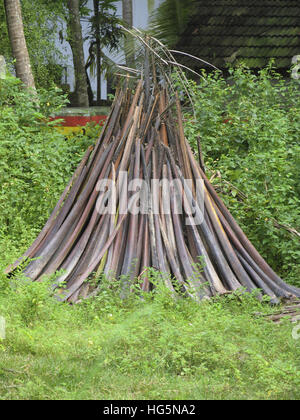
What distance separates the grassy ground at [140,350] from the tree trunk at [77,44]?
964cm

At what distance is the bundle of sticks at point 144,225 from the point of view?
4.82 metres

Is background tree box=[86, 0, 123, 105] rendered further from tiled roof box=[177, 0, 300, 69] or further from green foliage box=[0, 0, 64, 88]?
tiled roof box=[177, 0, 300, 69]

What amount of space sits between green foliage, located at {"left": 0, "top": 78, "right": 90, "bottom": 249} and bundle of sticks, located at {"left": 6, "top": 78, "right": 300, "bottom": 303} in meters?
0.88

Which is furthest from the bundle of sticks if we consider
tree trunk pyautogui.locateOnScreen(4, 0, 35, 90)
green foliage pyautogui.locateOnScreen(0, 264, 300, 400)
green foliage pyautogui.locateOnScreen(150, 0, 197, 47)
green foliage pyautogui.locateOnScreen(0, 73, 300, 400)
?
green foliage pyautogui.locateOnScreen(150, 0, 197, 47)

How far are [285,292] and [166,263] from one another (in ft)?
3.11

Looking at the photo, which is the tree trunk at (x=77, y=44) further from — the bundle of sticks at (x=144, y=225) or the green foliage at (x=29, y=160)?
the bundle of sticks at (x=144, y=225)

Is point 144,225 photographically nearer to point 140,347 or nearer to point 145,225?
point 145,225

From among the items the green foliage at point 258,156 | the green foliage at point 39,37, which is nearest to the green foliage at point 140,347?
the green foliage at point 258,156

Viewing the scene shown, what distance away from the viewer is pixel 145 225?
5055 millimetres

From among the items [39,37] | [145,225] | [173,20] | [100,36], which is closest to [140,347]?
[145,225]

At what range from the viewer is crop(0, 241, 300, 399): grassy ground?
Result: 3.21 metres

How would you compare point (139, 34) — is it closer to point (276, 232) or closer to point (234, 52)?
point (276, 232)

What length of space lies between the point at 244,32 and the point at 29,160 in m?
5.15

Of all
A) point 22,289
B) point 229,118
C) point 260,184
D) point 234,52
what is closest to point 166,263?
point 22,289
